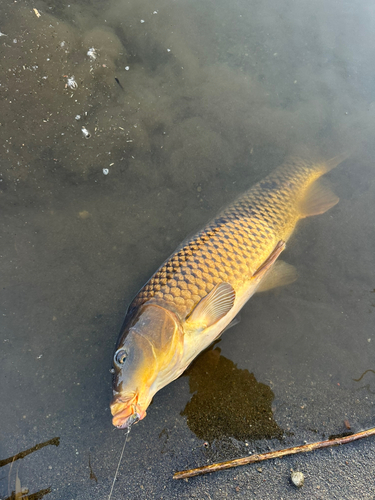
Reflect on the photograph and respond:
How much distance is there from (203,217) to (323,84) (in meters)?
2.49

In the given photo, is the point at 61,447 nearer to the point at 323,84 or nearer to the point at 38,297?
the point at 38,297

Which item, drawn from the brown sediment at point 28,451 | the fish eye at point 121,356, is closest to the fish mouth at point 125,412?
the fish eye at point 121,356

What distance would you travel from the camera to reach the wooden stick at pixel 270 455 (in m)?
2.19

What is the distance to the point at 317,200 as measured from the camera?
10.2 ft

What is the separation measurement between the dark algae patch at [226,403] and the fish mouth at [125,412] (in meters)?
0.76

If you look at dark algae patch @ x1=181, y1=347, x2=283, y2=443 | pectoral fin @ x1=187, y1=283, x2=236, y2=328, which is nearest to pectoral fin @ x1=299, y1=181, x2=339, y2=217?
pectoral fin @ x1=187, y1=283, x2=236, y2=328

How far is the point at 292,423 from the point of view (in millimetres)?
2422

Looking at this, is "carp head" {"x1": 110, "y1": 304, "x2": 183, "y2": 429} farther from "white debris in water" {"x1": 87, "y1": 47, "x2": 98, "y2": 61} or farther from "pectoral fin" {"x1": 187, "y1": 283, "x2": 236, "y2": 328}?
"white debris in water" {"x1": 87, "y1": 47, "x2": 98, "y2": 61}

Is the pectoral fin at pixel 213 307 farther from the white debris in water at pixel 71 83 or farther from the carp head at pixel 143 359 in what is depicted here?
the white debris in water at pixel 71 83

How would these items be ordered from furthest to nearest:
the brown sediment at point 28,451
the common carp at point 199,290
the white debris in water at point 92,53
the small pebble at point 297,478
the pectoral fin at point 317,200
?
1. the white debris in water at point 92,53
2. the pectoral fin at point 317,200
3. the brown sediment at point 28,451
4. the small pebble at point 297,478
5. the common carp at point 199,290

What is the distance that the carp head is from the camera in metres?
1.83

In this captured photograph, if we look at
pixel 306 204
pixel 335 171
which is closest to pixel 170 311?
pixel 306 204

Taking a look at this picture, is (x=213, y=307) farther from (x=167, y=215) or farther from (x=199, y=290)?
(x=167, y=215)

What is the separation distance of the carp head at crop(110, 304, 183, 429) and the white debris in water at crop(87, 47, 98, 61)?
2897 millimetres
